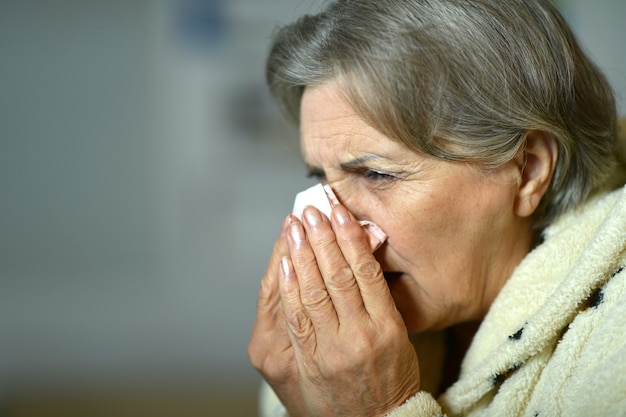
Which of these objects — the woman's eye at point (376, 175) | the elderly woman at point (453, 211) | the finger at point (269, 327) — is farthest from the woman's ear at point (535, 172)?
the finger at point (269, 327)

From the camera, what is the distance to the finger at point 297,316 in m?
1.15

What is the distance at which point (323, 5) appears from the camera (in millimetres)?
1325

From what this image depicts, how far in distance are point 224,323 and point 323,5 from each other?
2.20 metres

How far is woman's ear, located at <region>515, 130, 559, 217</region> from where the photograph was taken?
1176mm

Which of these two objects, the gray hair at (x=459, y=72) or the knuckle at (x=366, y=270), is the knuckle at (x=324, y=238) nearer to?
the knuckle at (x=366, y=270)

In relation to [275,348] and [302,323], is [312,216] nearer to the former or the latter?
[302,323]

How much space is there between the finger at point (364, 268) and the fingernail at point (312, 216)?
37 millimetres

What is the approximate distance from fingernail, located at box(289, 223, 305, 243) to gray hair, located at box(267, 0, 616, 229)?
0.23 m

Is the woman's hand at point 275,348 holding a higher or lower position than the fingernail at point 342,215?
lower

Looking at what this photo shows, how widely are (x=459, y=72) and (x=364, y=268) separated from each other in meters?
0.36

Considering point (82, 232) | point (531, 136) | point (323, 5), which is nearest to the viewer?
point (531, 136)

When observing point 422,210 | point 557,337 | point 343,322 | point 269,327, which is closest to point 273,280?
point 269,327

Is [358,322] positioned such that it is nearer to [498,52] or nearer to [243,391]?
[498,52]

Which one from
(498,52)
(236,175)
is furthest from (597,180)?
(236,175)
